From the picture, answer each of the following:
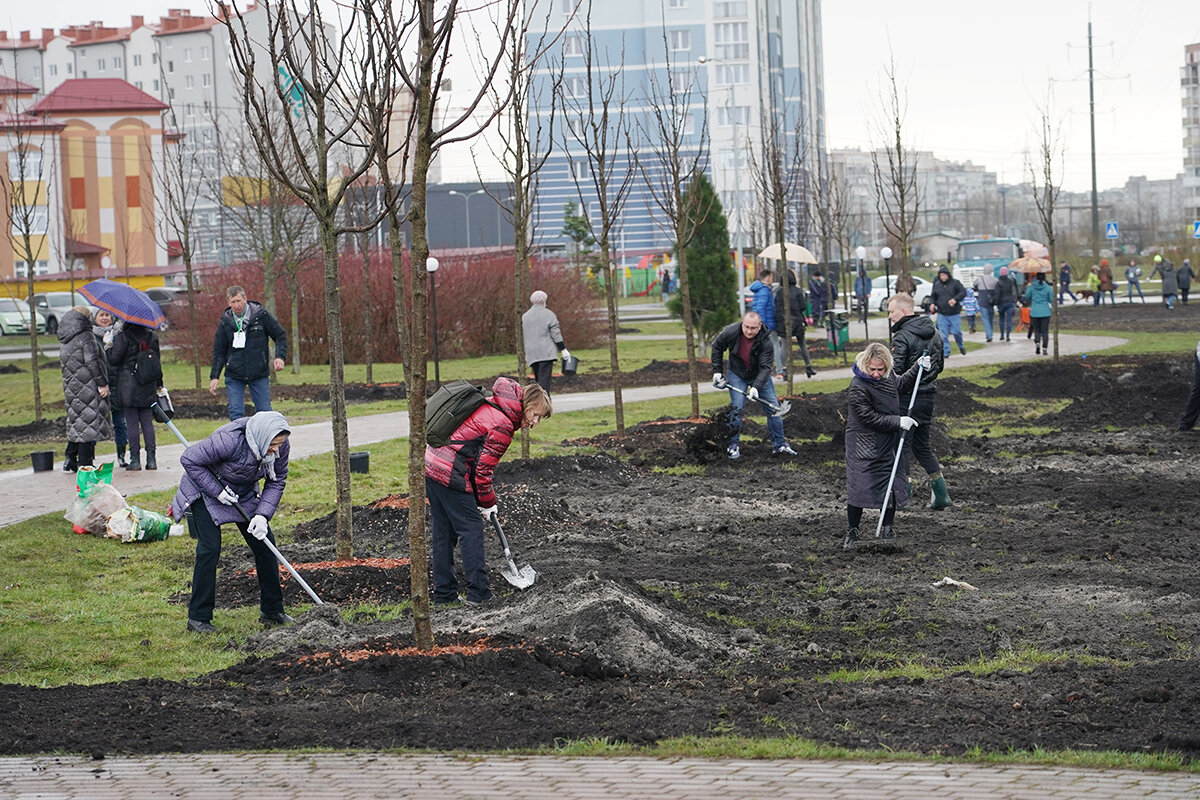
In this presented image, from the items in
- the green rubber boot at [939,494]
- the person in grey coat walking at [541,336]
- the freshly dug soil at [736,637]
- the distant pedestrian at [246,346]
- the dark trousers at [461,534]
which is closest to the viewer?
the freshly dug soil at [736,637]

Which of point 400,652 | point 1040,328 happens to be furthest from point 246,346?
point 1040,328

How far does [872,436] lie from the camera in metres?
9.70

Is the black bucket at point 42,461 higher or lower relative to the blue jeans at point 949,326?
lower

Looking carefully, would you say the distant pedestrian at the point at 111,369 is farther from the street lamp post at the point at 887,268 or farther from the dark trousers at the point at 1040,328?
Answer: the street lamp post at the point at 887,268

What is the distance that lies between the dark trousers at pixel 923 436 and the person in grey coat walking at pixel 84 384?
8.04m

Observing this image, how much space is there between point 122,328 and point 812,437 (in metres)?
7.57

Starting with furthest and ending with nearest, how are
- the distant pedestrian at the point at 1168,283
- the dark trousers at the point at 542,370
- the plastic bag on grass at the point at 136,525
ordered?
the distant pedestrian at the point at 1168,283 → the dark trousers at the point at 542,370 → the plastic bag on grass at the point at 136,525

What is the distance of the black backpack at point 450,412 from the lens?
785cm

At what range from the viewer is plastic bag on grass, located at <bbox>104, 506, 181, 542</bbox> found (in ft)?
35.0

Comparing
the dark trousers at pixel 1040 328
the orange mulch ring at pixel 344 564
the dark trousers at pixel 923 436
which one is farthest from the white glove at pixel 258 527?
the dark trousers at pixel 1040 328

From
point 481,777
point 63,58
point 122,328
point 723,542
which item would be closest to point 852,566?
point 723,542

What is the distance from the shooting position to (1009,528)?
10.1 m

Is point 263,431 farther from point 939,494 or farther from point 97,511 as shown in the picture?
point 939,494

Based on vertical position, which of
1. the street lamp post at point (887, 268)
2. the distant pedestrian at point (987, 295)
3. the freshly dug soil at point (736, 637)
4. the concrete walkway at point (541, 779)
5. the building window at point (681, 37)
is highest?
the building window at point (681, 37)
